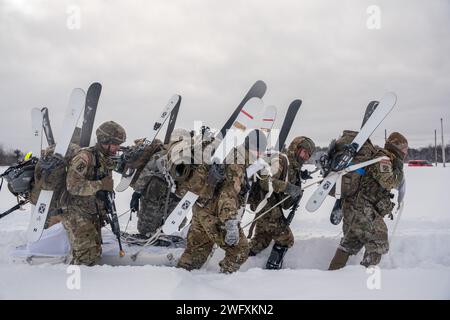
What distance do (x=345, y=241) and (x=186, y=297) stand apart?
8.79 feet

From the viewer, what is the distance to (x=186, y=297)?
2865mm

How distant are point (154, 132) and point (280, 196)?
2.70 metres

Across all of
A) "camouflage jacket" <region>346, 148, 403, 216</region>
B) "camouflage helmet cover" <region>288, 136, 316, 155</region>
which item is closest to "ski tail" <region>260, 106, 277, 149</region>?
"camouflage helmet cover" <region>288, 136, 316, 155</region>

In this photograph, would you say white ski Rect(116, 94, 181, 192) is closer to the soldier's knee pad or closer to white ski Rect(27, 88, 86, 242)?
white ski Rect(27, 88, 86, 242)

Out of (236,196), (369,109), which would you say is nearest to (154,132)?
(236,196)

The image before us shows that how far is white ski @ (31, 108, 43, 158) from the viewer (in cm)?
490

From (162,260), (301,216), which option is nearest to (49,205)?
(162,260)

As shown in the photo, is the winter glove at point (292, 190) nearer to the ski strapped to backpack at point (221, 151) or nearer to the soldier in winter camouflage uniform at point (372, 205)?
the soldier in winter camouflage uniform at point (372, 205)

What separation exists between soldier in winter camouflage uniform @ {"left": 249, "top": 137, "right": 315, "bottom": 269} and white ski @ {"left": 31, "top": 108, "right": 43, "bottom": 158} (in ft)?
10.5

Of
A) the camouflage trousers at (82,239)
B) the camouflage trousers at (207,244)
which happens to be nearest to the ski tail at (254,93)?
the camouflage trousers at (207,244)

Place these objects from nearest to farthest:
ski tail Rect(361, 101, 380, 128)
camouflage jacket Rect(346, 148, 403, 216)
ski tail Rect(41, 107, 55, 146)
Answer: camouflage jacket Rect(346, 148, 403, 216)
ski tail Rect(361, 101, 380, 128)
ski tail Rect(41, 107, 55, 146)

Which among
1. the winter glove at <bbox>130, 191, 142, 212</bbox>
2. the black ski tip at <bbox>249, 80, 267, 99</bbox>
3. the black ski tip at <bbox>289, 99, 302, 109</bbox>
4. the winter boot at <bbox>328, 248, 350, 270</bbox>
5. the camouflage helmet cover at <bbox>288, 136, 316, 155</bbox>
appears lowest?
the winter boot at <bbox>328, 248, 350, 270</bbox>
